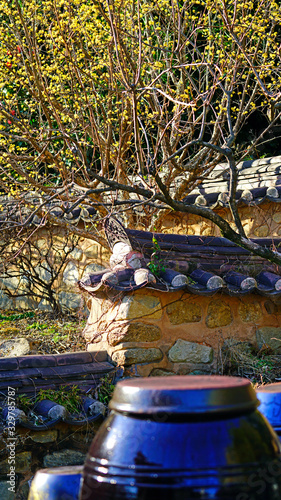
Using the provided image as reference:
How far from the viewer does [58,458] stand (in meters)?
3.16

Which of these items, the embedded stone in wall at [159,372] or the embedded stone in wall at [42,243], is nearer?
the embedded stone in wall at [159,372]

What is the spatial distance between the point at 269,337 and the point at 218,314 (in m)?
0.53

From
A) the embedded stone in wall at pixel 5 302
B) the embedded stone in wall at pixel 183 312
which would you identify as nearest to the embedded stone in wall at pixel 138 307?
the embedded stone in wall at pixel 183 312

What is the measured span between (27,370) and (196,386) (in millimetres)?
2608

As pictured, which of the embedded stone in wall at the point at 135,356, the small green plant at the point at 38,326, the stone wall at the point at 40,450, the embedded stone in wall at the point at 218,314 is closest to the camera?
the stone wall at the point at 40,450

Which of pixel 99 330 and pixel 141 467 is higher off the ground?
pixel 141 467

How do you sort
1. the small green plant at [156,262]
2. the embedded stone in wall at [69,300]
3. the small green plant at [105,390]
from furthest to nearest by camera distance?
the embedded stone in wall at [69,300]
the small green plant at [156,262]
the small green plant at [105,390]

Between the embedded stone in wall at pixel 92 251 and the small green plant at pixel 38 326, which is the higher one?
the embedded stone in wall at pixel 92 251

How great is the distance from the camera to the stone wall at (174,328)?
12.4 feet

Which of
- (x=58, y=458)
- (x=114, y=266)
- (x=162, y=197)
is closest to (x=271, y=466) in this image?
(x=162, y=197)

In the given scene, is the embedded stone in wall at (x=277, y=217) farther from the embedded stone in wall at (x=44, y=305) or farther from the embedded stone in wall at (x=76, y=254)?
the embedded stone in wall at (x=44, y=305)

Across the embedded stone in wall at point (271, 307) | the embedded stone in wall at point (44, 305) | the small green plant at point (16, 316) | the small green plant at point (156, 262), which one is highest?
the small green plant at point (156, 262)

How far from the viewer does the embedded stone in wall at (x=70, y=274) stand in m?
7.15

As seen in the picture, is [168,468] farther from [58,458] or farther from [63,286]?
[63,286]
